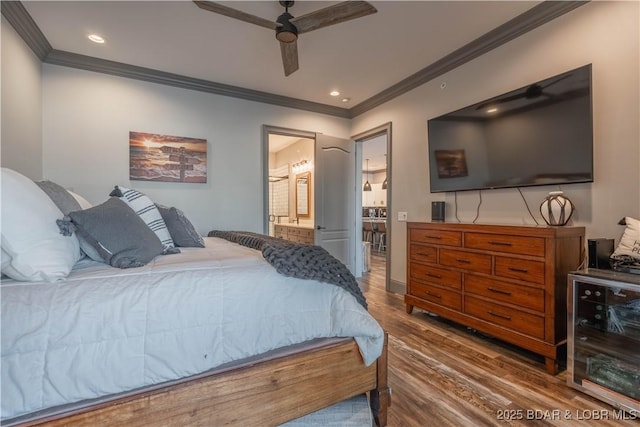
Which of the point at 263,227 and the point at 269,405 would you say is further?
the point at 263,227

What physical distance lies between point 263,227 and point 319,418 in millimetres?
2701

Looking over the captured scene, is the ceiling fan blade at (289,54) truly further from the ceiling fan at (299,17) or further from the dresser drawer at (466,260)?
the dresser drawer at (466,260)

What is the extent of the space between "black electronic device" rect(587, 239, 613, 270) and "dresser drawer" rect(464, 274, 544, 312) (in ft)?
1.18

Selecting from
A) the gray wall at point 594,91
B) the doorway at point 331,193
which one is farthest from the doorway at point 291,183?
the gray wall at point 594,91

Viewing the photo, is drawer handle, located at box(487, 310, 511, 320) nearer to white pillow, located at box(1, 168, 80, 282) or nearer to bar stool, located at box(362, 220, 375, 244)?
white pillow, located at box(1, 168, 80, 282)

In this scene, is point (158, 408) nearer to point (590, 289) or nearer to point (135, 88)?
point (590, 289)

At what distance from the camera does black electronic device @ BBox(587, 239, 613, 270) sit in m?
1.88

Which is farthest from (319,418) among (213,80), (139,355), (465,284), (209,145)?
(213,80)

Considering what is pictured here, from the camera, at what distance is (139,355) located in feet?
3.46

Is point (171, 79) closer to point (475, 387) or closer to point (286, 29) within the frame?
point (286, 29)

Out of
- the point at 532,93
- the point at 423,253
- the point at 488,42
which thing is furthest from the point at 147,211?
the point at 488,42

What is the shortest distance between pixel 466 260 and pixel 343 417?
165cm

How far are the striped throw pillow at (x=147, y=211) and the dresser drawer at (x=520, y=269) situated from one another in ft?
8.05

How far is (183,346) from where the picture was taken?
1.11m
